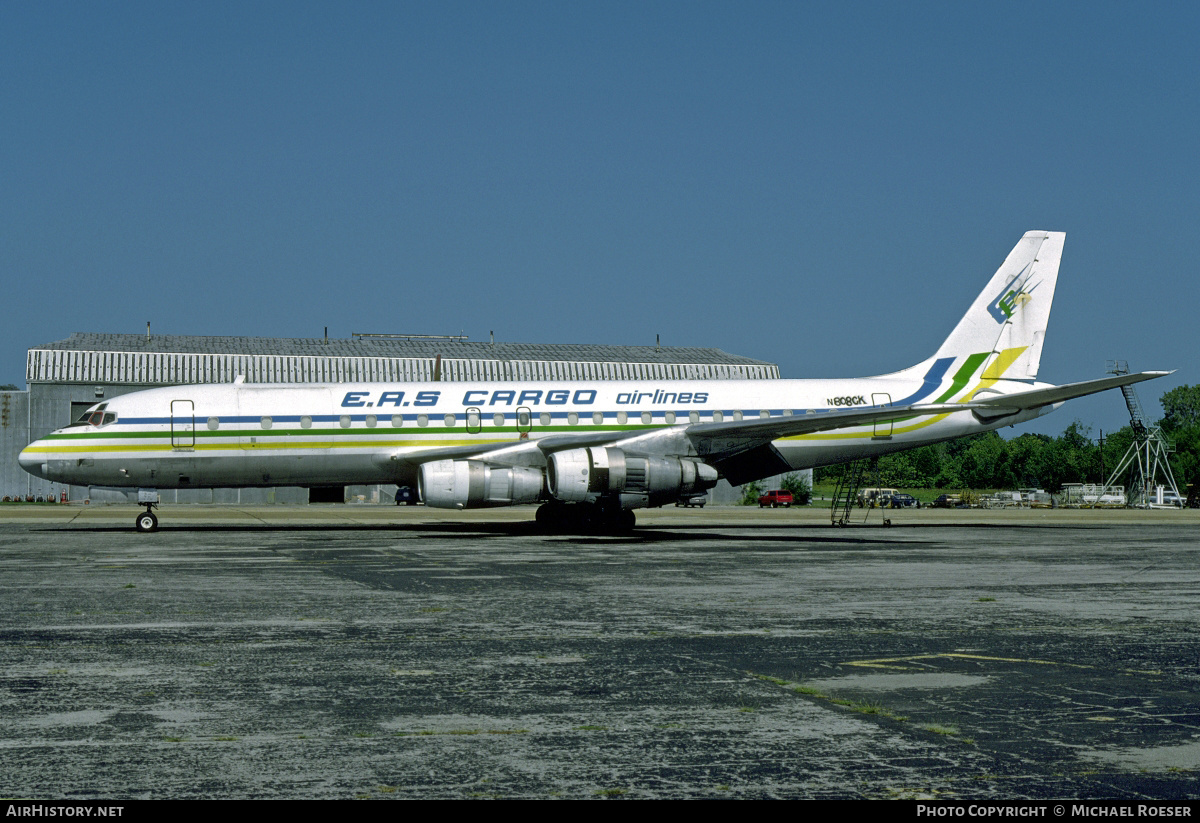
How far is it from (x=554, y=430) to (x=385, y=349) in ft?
161

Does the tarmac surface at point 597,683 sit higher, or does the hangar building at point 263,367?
the hangar building at point 263,367

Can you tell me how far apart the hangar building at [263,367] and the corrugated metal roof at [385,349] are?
0.07 m

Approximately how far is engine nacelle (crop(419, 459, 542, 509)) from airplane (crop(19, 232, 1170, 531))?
35mm

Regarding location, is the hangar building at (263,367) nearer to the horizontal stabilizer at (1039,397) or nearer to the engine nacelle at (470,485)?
the engine nacelle at (470,485)

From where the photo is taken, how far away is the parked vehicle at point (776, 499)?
2562 inches

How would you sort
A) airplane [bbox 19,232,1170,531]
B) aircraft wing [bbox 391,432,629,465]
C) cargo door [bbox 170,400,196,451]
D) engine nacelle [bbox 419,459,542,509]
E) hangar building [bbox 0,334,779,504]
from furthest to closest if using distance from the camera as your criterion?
hangar building [bbox 0,334,779,504]
cargo door [bbox 170,400,196,451]
aircraft wing [bbox 391,432,629,465]
airplane [bbox 19,232,1170,531]
engine nacelle [bbox 419,459,542,509]

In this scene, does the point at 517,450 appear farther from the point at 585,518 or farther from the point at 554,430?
the point at 585,518

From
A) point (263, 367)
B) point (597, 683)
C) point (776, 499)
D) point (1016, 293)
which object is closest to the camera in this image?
point (597, 683)

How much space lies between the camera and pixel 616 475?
26.0 m

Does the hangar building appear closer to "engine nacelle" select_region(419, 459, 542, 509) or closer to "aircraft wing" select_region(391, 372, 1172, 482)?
"aircraft wing" select_region(391, 372, 1172, 482)

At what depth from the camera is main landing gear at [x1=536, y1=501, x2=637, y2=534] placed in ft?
95.9

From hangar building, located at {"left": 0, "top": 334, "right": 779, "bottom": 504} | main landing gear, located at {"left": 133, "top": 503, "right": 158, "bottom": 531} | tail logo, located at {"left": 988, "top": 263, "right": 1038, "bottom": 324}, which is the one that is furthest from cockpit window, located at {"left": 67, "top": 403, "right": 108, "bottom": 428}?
hangar building, located at {"left": 0, "top": 334, "right": 779, "bottom": 504}

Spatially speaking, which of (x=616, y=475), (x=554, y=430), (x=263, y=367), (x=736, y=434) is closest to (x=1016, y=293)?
(x=736, y=434)

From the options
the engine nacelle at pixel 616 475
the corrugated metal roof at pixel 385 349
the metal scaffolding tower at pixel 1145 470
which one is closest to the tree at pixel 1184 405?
the metal scaffolding tower at pixel 1145 470
